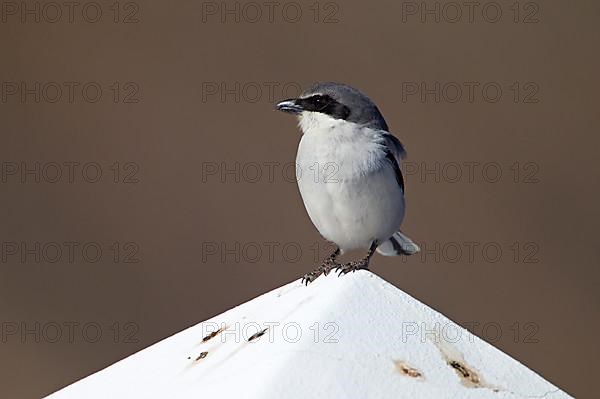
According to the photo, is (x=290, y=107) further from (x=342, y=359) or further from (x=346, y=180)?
(x=342, y=359)

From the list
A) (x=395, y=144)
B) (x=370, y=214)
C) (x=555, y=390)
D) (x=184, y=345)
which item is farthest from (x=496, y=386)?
(x=395, y=144)

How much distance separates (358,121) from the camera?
167cm

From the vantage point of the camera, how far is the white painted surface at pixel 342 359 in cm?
64

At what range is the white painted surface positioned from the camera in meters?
0.64

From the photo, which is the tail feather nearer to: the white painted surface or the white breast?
the white breast

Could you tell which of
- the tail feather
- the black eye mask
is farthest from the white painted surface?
the tail feather

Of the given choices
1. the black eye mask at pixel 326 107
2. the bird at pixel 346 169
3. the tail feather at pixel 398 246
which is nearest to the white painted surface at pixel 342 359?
the bird at pixel 346 169

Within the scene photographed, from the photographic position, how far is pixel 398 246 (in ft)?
6.34

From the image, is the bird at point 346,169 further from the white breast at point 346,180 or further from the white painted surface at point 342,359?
the white painted surface at point 342,359

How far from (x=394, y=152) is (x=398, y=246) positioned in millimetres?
274

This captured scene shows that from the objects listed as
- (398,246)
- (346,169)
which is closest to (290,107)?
(346,169)

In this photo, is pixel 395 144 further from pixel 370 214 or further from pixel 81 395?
pixel 81 395

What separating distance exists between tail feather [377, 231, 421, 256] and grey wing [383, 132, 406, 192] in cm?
18

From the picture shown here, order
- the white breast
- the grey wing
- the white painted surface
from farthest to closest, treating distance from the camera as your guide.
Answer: the grey wing < the white breast < the white painted surface
